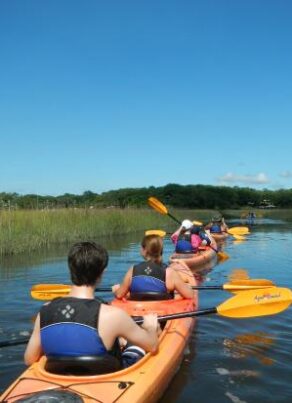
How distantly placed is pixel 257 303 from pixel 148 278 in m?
1.40

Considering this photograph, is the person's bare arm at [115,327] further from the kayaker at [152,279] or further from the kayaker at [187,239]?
the kayaker at [187,239]

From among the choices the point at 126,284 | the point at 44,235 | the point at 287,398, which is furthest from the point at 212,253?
the point at 287,398

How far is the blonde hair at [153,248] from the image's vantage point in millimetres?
6398

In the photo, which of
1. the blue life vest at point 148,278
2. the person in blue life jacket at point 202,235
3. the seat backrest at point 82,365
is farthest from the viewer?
the person in blue life jacket at point 202,235

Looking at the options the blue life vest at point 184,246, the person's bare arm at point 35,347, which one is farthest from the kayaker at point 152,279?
the blue life vest at point 184,246

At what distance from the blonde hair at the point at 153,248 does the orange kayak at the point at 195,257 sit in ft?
19.2

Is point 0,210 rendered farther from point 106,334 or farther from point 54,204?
point 106,334

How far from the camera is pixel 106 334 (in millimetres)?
3549

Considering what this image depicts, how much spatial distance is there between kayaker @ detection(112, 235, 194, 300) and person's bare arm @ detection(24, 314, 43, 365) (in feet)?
8.33

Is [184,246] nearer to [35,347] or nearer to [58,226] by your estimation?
[58,226]

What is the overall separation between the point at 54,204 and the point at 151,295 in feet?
57.2

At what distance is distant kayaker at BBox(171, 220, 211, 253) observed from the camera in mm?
13680

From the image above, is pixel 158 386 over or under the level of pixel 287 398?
over

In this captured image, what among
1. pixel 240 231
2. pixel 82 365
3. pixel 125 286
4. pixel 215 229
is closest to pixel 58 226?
pixel 215 229
